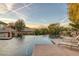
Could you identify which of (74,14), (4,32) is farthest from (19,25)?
(74,14)

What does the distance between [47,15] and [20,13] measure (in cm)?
23

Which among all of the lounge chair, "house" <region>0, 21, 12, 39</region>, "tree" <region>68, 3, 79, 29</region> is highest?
"tree" <region>68, 3, 79, 29</region>

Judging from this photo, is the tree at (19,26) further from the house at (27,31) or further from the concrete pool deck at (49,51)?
the concrete pool deck at (49,51)

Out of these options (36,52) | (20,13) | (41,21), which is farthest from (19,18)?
(36,52)

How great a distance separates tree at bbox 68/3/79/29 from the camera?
141 cm

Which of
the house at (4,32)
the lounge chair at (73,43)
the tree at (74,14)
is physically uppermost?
the tree at (74,14)

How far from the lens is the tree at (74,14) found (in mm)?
1409

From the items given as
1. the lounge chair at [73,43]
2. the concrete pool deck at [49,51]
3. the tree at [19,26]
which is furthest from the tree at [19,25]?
the lounge chair at [73,43]

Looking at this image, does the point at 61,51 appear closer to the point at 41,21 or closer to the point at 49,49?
the point at 49,49

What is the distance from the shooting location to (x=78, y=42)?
1.39 m

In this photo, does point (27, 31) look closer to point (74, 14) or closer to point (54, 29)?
point (54, 29)

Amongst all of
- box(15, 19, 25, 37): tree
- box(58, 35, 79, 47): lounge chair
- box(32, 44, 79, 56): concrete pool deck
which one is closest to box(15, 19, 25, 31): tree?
box(15, 19, 25, 37): tree

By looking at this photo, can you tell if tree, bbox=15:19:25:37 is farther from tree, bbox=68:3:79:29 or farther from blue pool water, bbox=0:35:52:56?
tree, bbox=68:3:79:29

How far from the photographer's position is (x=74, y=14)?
4.66 feet
